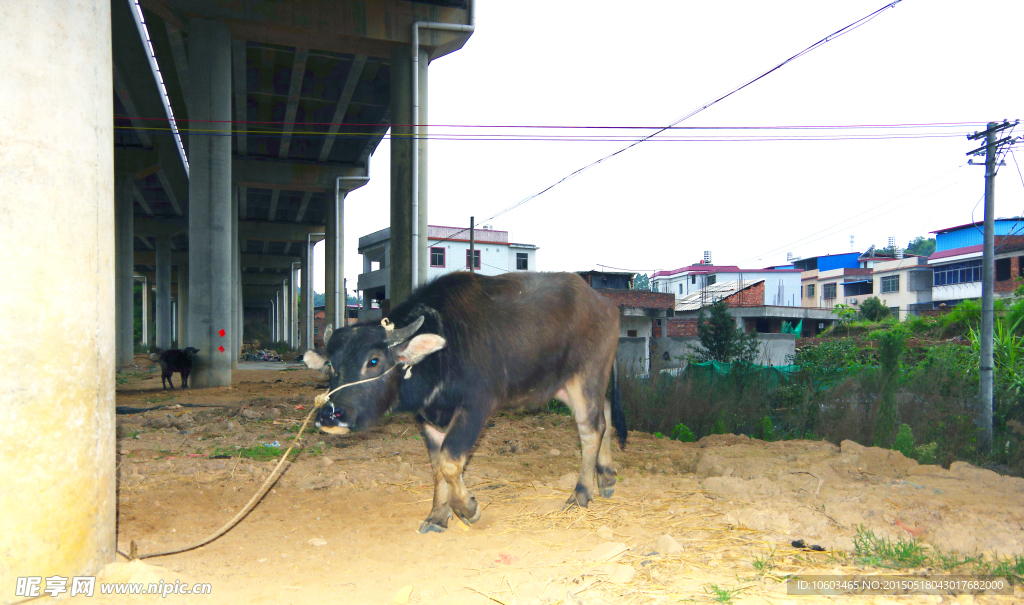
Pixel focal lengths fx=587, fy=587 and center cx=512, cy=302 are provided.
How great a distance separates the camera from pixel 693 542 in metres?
4.09

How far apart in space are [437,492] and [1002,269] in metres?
35.9

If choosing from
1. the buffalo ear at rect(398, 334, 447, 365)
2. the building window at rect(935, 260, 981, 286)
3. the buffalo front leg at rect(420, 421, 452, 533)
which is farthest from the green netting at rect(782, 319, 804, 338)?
the buffalo ear at rect(398, 334, 447, 365)

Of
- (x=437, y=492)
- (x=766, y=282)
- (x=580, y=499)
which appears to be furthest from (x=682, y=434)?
(x=766, y=282)

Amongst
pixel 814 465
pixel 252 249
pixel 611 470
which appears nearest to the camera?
pixel 611 470

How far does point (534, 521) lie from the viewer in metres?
4.82

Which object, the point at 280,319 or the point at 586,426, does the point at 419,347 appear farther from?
the point at 280,319

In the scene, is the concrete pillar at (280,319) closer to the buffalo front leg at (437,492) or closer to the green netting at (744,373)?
the green netting at (744,373)

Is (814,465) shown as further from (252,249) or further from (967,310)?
(252,249)

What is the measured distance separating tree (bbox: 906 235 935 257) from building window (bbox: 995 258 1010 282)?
39044 millimetres

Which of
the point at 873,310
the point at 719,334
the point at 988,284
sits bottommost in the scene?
the point at 719,334

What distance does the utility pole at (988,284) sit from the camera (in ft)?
33.9

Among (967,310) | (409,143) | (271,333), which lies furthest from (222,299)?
(271,333)

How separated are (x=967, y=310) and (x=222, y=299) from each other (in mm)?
24329

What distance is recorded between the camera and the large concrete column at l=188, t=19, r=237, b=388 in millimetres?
15281
